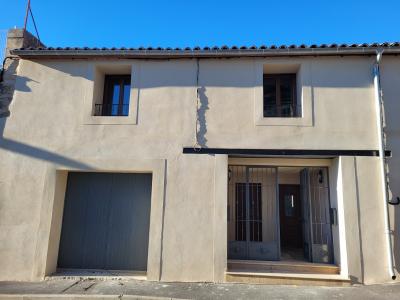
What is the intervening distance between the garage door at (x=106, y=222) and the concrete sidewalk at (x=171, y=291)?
696 millimetres

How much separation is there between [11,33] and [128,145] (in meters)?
4.35

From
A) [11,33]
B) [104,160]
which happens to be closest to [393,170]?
[104,160]

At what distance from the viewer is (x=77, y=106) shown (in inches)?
292

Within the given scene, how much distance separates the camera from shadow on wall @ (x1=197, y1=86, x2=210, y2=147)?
706 centimetres

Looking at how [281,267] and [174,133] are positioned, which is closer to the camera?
[281,267]

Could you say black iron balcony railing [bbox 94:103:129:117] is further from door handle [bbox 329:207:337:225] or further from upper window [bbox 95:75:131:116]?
door handle [bbox 329:207:337:225]

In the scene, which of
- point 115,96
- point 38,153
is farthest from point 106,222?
point 115,96

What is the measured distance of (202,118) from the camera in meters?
7.18

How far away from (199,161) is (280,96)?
274 cm

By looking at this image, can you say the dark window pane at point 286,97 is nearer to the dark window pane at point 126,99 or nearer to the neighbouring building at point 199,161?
the neighbouring building at point 199,161

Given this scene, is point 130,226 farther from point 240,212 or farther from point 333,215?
point 333,215

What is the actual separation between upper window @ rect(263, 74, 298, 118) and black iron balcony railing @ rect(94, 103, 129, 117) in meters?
3.61

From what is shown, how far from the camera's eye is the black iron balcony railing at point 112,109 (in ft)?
25.6

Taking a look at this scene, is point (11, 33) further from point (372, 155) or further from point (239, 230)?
point (372, 155)
